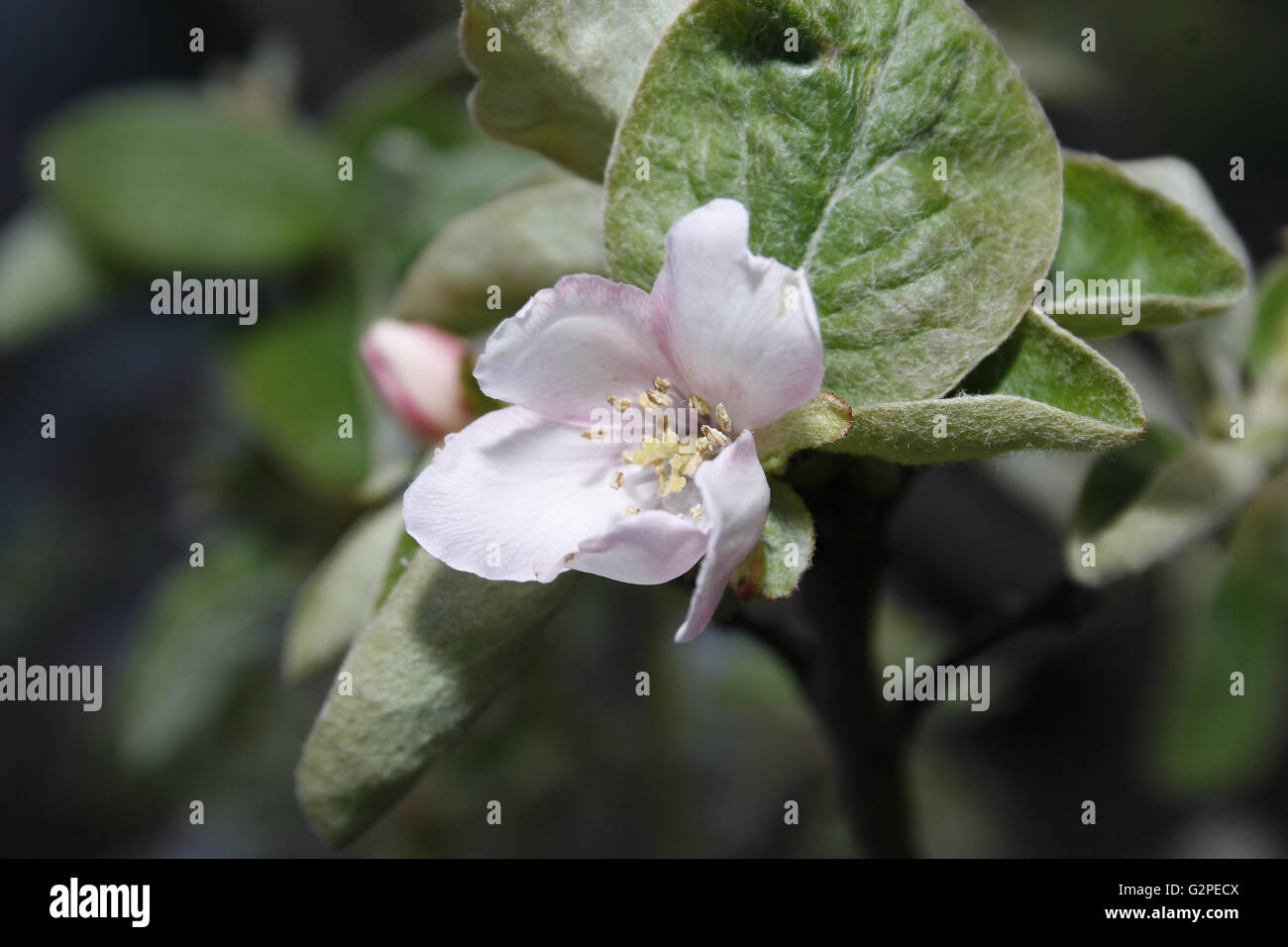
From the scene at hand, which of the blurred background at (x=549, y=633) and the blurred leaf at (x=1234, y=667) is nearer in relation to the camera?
the blurred leaf at (x=1234, y=667)

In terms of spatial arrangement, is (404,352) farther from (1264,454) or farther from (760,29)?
(1264,454)

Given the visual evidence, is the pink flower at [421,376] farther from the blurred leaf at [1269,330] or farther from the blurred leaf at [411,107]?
the blurred leaf at [411,107]

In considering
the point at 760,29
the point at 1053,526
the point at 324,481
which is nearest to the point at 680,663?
the point at 1053,526

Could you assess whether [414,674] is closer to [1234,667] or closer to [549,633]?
[549,633]

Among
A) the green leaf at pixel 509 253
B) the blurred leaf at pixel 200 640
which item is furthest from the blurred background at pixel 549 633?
the green leaf at pixel 509 253

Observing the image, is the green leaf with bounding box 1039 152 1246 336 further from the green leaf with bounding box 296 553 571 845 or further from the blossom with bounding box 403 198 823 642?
the green leaf with bounding box 296 553 571 845

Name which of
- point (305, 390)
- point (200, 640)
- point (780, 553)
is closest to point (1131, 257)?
point (780, 553)
